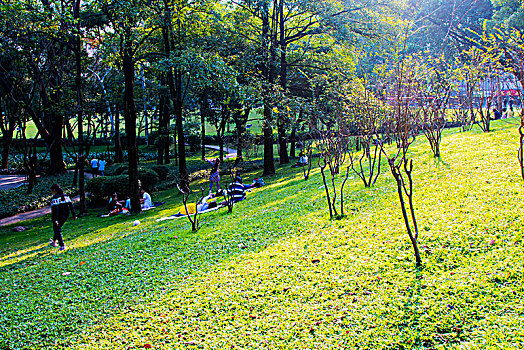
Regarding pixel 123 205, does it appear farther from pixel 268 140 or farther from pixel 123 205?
pixel 268 140

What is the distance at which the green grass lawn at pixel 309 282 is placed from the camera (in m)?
3.93

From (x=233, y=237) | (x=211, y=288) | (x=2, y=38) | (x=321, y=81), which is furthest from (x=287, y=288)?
(x=2, y=38)

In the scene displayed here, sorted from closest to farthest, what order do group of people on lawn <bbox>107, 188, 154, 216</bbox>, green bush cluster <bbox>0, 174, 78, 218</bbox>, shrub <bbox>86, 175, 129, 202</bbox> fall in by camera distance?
group of people on lawn <bbox>107, 188, 154, 216</bbox>
green bush cluster <bbox>0, 174, 78, 218</bbox>
shrub <bbox>86, 175, 129, 202</bbox>

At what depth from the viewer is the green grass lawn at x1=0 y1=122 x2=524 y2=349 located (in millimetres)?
3932

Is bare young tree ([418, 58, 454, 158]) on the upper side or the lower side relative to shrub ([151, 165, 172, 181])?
upper

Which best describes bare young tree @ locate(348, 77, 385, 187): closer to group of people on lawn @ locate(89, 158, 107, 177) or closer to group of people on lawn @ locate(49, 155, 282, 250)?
group of people on lawn @ locate(49, 155, 282, 250)

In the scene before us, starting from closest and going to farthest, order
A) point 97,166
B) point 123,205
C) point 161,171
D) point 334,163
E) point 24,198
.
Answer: point 334,163, point 123,205, point 24,198, point 161,171, point 97,166

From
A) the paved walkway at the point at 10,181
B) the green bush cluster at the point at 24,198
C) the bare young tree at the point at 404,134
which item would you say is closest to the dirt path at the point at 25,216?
the green bush cluster at the point at 24,198

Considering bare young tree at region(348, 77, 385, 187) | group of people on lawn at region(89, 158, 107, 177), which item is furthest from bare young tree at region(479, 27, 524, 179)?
group of people on lawn at region(89, 158, 107, 177)

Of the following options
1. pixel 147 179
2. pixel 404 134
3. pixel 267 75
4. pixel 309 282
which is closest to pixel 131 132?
pixel 147 179

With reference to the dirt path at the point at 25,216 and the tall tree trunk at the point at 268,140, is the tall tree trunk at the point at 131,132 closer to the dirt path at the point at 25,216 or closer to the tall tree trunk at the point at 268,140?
the dirt path at the point at 25,216

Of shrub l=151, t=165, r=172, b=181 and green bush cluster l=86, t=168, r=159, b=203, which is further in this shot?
shrub l=151, t=165, r=172, b=181

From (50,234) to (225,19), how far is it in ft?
38.3

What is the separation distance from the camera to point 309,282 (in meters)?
5.05
